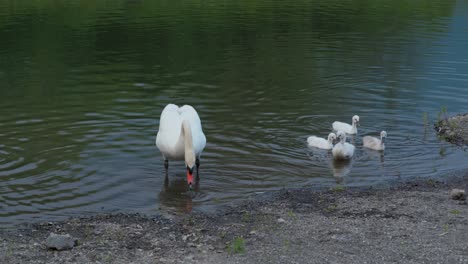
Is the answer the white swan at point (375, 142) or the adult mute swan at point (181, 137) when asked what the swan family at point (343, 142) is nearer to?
the white swan at point (375, 142)

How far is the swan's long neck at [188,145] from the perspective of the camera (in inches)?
556

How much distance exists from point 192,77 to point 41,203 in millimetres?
13165

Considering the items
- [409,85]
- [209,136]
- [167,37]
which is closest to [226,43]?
[167,37]

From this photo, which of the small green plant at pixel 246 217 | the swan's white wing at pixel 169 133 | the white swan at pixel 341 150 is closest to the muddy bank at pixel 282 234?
the small green plant at pixel 246 217

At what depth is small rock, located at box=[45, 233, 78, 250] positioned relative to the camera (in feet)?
35.1

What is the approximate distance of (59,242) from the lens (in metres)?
10.8

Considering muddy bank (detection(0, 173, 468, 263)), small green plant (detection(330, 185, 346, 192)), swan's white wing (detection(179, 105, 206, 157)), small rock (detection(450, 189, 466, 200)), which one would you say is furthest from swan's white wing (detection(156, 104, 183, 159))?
small rock (detection(450, 189, 466, 200))

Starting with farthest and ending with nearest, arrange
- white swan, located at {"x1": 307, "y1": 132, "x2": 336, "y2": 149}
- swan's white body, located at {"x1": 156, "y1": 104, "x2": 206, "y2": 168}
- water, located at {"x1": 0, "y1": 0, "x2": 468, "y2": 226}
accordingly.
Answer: white swan, located at {"x1": 307, "y1": 132, "x2": 336, "y2": 149}, water, located at {"x1": 0, "y1": 0, "x2": 468, "y2": 226}, swan's white body, located at {"x1": 156, "y1": 104, "x2": 206, "y2": 168}

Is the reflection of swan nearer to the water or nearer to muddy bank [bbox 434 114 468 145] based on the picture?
the water

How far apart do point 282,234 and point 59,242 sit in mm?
3215

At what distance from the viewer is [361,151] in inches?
694

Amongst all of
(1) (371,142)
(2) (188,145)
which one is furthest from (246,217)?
(1) (371,142)

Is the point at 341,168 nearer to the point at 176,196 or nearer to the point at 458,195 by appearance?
the point at 458,195

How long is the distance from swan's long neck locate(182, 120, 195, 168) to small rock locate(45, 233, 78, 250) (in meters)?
3.65
